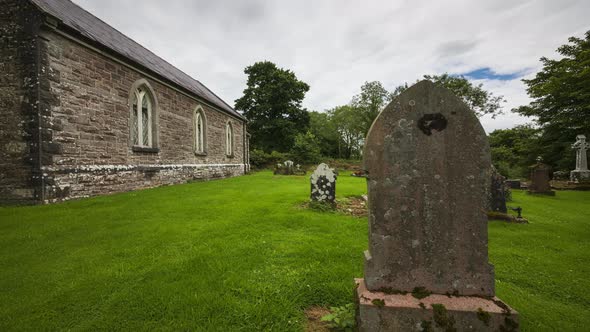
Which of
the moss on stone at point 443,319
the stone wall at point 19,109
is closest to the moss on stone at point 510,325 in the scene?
the moss on stone at point 443,319

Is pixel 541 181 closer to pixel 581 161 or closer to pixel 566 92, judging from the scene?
pixel 581 161

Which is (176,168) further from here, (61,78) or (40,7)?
(40,7)

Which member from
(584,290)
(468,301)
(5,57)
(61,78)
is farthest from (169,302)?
(5,57)

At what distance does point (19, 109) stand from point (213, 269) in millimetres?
7945

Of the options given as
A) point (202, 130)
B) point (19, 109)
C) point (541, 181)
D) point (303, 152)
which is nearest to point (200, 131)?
point (202, 130)

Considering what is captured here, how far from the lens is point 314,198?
6.66m

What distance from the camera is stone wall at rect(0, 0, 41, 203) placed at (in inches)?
252

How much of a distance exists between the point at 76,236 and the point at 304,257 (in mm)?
3988

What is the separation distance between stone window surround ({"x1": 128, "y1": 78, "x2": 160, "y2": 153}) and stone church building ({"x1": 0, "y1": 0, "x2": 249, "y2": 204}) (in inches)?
1.7

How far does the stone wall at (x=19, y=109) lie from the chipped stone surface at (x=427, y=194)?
8858 mm

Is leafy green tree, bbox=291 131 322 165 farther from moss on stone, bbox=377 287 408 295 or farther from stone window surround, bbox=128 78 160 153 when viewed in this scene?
moss on stone, bbox=377 287 408 295

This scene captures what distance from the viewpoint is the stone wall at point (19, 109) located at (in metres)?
6.41

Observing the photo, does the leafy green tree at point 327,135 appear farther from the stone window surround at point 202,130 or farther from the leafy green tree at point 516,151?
the stone window surround at point 202,130

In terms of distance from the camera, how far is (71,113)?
737 cm
